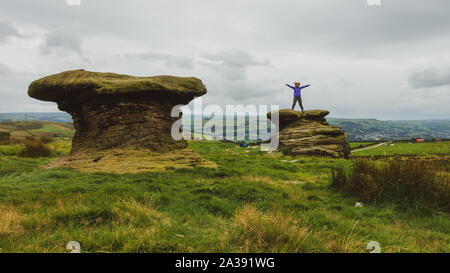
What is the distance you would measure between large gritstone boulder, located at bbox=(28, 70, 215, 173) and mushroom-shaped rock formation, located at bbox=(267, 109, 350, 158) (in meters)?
15.2

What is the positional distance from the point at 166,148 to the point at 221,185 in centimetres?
857

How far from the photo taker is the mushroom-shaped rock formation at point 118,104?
53.3 feet

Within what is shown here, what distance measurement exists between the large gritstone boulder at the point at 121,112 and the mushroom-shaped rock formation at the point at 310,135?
49.7 ft

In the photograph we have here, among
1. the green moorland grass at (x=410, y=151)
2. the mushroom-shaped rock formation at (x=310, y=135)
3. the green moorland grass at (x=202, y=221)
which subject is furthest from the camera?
the green moorland grass at (x=410, y=151)

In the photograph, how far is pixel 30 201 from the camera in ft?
22.8

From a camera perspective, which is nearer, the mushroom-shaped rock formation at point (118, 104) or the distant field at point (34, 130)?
the mushroom-shaped rock formation at point (118, 104)

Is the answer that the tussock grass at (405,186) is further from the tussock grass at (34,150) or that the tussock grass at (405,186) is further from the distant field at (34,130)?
the distant field at (34,130)

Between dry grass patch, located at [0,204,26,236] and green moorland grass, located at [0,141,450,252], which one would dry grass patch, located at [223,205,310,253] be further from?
dry grass patch, located at [0,204,26,236]

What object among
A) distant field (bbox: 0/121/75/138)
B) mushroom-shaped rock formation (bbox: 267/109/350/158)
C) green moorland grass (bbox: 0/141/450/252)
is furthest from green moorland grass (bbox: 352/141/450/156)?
distant field (bbox: 0/121/75/138)

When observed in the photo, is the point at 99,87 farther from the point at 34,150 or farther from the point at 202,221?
the point at 202,221

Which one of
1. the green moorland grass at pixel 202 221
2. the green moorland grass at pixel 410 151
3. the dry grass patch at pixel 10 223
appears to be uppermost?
the dry grass patch at pixel 10 223

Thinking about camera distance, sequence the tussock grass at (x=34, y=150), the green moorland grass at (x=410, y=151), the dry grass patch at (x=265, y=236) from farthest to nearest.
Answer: the green moorland grass at (x=410, y=151)
the tussock grass at (x=34, y=150)
the dry grass patch at (x=265, y=236)

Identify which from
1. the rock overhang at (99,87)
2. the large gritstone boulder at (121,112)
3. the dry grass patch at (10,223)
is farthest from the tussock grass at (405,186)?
the rock overhang at (99,87)
